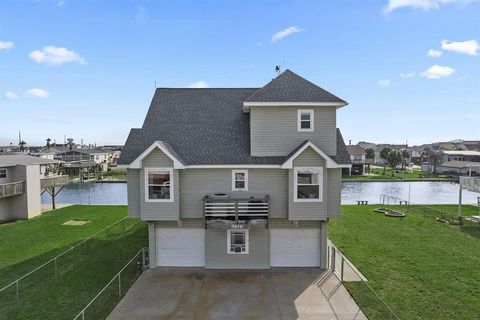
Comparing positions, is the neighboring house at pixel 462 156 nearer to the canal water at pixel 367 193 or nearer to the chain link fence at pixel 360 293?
the canal water at pixel 367 193

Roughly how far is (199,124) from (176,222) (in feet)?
16.2

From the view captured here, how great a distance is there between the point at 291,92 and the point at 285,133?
1.92 meters

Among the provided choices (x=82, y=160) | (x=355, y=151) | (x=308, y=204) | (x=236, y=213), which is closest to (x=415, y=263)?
(x=308, y=204)

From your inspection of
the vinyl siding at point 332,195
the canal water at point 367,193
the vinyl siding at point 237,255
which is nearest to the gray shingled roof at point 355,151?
the canal water at point 367,193

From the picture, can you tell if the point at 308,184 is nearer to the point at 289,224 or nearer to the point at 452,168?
the point at 289,224

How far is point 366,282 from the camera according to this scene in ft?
44.0

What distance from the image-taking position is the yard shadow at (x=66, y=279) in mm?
11195

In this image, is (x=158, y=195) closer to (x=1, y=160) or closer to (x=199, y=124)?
(x=199, y=124)

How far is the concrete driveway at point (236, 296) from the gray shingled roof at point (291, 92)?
7.70 metres

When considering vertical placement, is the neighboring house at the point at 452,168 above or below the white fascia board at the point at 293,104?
below

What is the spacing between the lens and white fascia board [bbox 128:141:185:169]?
1389 centimetres

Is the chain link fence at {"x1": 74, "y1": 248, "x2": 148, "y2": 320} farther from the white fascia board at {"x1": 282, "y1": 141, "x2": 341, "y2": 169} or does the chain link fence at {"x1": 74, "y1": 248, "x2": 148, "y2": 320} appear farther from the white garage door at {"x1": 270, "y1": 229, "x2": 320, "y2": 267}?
the white fascia board at {"x1": 282, "y1": 141, "x2": 341, "y2": 169}

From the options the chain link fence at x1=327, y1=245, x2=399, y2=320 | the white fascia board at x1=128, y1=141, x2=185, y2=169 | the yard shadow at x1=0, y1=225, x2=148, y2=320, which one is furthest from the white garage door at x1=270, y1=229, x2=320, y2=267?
the yard shadow at x1=0, y1=225, x2=148, y2=320

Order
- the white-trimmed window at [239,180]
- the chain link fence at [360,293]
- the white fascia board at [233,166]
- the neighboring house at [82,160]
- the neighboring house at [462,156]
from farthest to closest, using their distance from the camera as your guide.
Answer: the neighboring house at [462,156], the neighboring house at [82,160], the white-trimmed window at [239,180], the white fascia board at [233,166], the chain link fence at [360,293]
